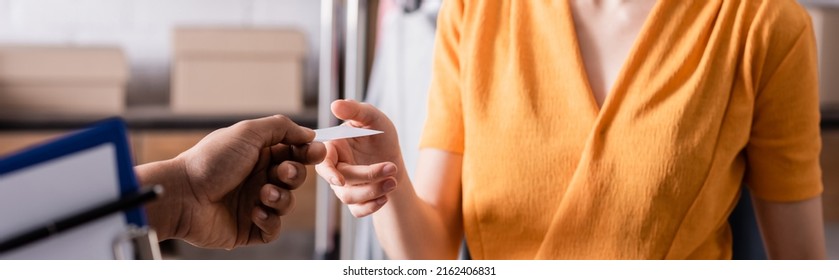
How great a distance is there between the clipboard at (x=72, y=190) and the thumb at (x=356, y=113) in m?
0.21

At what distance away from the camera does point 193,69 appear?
1339mm

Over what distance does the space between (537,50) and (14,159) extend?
0.43 m

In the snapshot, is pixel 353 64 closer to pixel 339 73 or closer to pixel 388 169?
pixel 339 73

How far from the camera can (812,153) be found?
63 cm

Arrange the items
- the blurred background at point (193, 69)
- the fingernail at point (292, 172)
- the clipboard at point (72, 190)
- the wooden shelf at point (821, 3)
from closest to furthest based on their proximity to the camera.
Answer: the clipboard at point (72, 190), the fingernail at point (292, 172), the wooden shelf at point (821, 3), the blurred background at point (193, 69)

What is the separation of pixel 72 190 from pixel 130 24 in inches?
49.1

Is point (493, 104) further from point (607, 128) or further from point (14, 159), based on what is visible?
point (14, 159)

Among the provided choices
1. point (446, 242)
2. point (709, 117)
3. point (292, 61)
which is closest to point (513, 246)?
point (446, 242)

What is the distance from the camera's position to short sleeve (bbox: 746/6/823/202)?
609 millimetres

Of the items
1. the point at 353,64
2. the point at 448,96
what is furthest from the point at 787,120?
the point at 353,64

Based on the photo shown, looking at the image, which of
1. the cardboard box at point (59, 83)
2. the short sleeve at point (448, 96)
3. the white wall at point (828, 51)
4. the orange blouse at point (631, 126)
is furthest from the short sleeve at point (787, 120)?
the cardboard box at point (59, 83)

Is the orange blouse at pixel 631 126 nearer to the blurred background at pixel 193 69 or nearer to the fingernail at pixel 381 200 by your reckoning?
the fingernail at pixel 381 200

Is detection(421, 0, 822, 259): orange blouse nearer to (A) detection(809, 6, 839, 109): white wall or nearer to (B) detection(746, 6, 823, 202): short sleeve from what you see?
(B) detection(746, 6, 823, 202): short sleeve

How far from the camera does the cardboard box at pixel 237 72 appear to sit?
4.37ft
